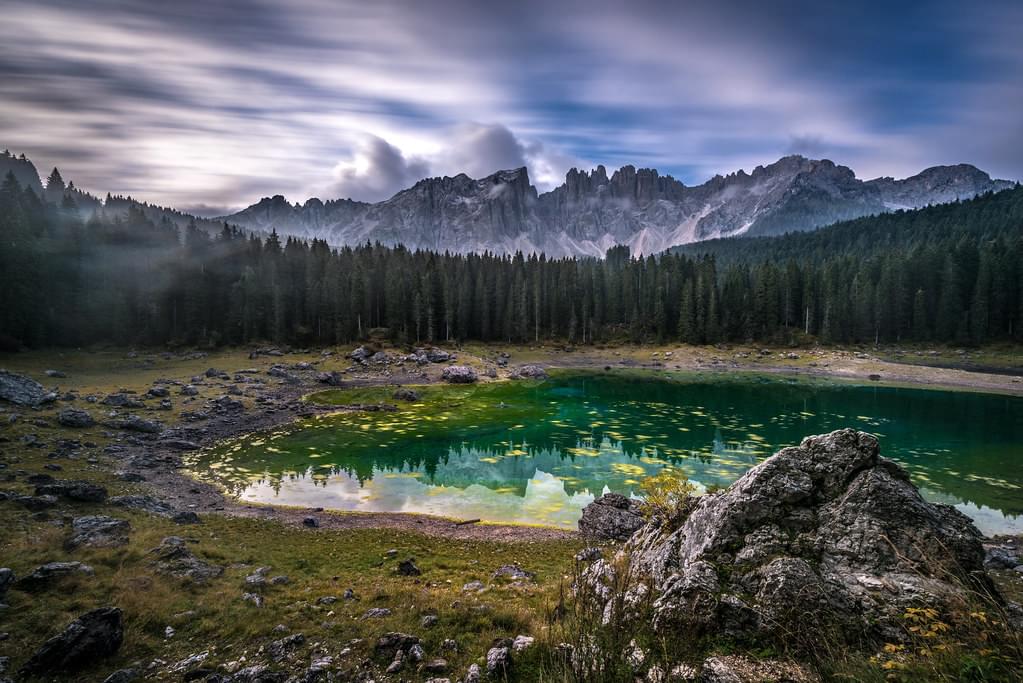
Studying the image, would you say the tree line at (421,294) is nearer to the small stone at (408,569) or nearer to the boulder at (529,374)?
the boulder at (529,374)

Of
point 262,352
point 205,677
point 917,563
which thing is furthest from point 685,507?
point 262,352

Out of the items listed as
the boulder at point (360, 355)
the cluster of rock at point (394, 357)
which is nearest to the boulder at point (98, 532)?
the cluster of rock at point (394, 357)

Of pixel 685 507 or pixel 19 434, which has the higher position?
pixel 685 507

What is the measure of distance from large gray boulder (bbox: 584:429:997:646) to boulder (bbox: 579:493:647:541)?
11.8m

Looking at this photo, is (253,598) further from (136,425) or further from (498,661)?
(136,425)

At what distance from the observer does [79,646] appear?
961cm

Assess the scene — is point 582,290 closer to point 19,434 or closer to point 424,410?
point 424,410

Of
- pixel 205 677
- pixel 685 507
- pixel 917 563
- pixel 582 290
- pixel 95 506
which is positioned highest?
pixel 582 290

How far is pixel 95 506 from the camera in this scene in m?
20.5

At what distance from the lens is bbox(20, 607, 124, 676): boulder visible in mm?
9352

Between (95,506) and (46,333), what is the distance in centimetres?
8126

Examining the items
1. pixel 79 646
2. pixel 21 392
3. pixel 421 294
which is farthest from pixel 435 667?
pixel 421 294

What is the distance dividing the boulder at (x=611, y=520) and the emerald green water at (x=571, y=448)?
2225 mm

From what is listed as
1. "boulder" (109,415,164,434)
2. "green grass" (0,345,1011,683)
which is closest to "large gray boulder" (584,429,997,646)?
"green grass" (0,345,1011,683)
